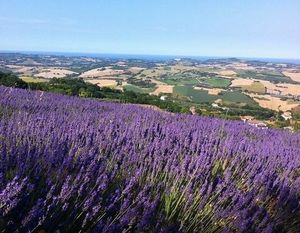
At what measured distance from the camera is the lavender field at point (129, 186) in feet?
5.25

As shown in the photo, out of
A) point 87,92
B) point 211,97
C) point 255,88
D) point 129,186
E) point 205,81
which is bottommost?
point 205,81

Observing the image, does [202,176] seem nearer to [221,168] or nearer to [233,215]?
[233,215]

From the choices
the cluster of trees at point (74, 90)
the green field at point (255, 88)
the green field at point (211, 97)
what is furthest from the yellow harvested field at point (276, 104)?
the cluster of trees at point (74, 90)

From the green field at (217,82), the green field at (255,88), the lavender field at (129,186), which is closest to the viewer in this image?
the lavender field at (129,186)

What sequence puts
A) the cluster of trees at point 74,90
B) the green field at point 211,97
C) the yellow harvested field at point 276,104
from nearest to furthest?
the cluster of trees at point 74,90 < the yellow harvested field at point 276,104 < the green field at point 211,97

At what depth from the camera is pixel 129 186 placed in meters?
1.84

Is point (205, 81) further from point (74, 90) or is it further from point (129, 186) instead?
point (129, 186)

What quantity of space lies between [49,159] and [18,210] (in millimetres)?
563

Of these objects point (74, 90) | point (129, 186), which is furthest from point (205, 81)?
point (129, 186)

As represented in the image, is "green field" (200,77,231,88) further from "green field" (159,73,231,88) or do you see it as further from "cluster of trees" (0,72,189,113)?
"cluster of trees" (0,72,189,113)

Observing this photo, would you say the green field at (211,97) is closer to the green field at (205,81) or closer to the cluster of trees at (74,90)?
the green field at (205,81)

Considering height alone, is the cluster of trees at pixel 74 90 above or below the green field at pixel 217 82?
above

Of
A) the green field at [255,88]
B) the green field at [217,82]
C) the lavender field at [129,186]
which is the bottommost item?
the green field at [217,82]

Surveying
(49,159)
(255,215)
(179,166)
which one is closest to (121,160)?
(179,166)
